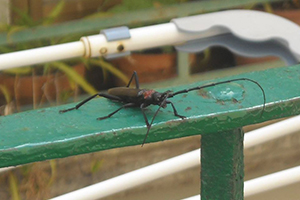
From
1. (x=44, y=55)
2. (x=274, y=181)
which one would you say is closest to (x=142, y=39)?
(x=44, y=55)

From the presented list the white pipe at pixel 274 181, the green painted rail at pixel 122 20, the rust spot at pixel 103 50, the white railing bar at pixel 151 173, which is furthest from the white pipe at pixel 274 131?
the green painted rail at pixel 122 20

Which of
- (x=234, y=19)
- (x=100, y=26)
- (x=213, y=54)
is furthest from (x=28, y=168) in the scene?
(x=234, y=19)

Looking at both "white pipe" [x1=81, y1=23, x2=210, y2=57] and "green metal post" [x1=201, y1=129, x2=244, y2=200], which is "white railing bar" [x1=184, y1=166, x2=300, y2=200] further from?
"green metal post" [x1=201, y1=129, x2=244, y2=200]

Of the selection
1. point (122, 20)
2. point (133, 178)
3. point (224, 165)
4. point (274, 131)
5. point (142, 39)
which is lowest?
point (224, 165)

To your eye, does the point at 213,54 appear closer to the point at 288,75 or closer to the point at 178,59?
the point at 178,59

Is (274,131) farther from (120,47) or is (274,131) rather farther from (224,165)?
(224,165)
